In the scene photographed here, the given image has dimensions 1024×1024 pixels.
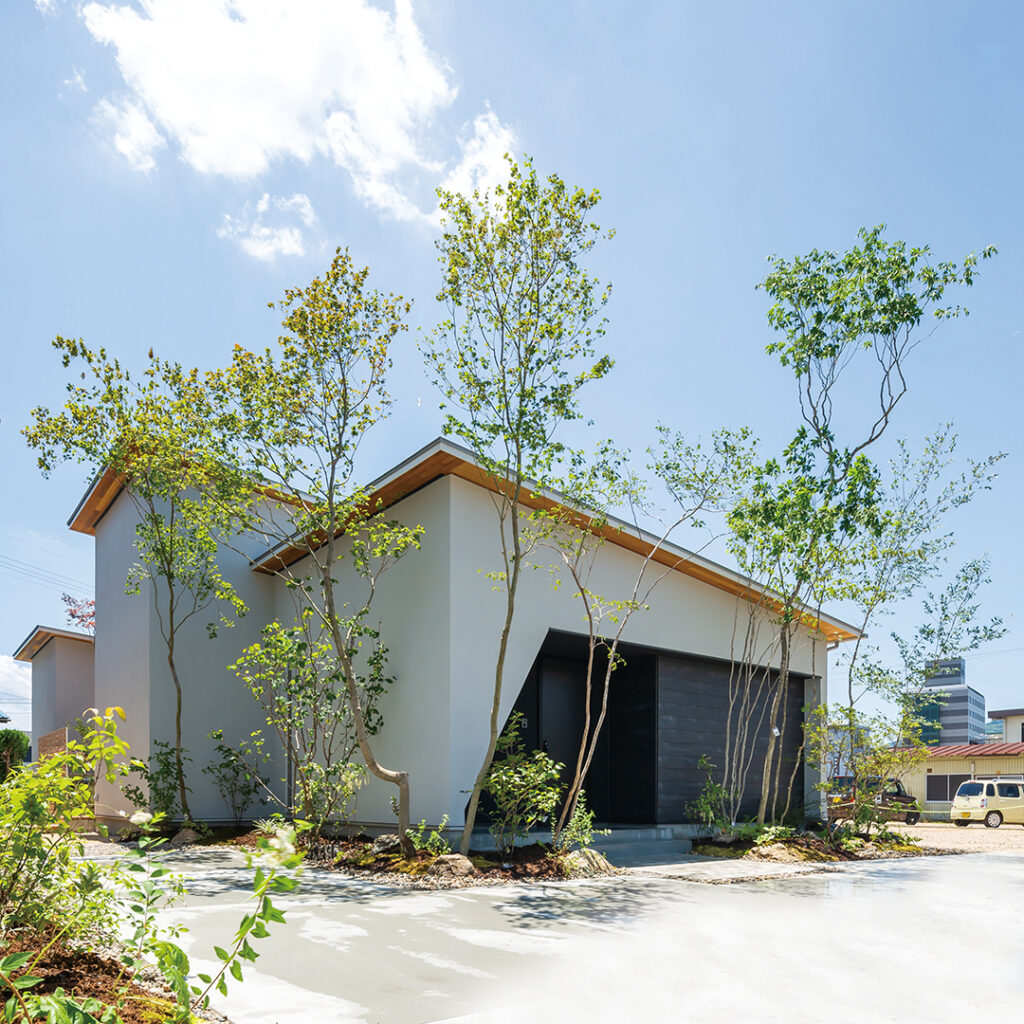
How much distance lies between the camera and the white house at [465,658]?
31.4 ft

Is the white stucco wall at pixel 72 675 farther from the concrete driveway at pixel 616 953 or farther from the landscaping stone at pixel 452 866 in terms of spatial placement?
A: the landscaping stone at pixel 452 866

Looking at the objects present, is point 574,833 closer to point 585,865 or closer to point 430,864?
point 585,865

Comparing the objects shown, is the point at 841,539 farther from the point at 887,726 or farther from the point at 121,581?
the point at 121,581

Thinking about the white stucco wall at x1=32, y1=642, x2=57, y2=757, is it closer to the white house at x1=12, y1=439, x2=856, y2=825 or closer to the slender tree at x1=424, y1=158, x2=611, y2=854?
the white house at x1=12, y1=439, x2=856, y2=825

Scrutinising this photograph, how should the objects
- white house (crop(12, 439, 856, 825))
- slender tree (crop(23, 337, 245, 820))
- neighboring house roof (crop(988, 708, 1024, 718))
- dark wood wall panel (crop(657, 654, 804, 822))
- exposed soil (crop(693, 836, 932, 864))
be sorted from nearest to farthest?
white house (crop(12, 439, 856, 825))
slender tree (crop(23, 337, 245, 820))
exposed soil (crop(693, 836, 932, 864))
dark wood wall panel (crop(657, 654, 804, 822))
neighboring house roof (crop(988, 708, 1024, 718))

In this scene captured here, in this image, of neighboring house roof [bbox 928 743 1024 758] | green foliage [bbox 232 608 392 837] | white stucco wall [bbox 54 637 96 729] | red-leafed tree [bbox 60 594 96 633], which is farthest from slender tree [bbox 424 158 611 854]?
neighboring house roof [bbox 928 743 1024 758]

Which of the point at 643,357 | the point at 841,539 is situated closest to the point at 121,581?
the point at 643,357

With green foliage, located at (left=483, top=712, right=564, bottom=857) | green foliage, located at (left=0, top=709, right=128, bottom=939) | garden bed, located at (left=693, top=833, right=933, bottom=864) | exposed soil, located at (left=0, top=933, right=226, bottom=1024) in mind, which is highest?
green foliage, located at (left=0, top=709, right=128, bottom=939)

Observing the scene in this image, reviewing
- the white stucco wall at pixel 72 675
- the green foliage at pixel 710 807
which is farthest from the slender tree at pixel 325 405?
the white stucco wall at pixel 72 675

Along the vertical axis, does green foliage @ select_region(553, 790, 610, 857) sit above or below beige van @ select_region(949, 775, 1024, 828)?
above

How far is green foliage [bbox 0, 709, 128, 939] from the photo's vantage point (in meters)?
2.95

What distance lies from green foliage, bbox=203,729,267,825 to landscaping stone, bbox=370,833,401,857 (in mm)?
3751

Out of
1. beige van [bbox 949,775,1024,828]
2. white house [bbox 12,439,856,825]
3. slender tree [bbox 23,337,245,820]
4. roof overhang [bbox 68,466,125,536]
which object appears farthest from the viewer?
beige van [bbox 949,775,1024,828]

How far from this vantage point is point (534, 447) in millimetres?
8406
